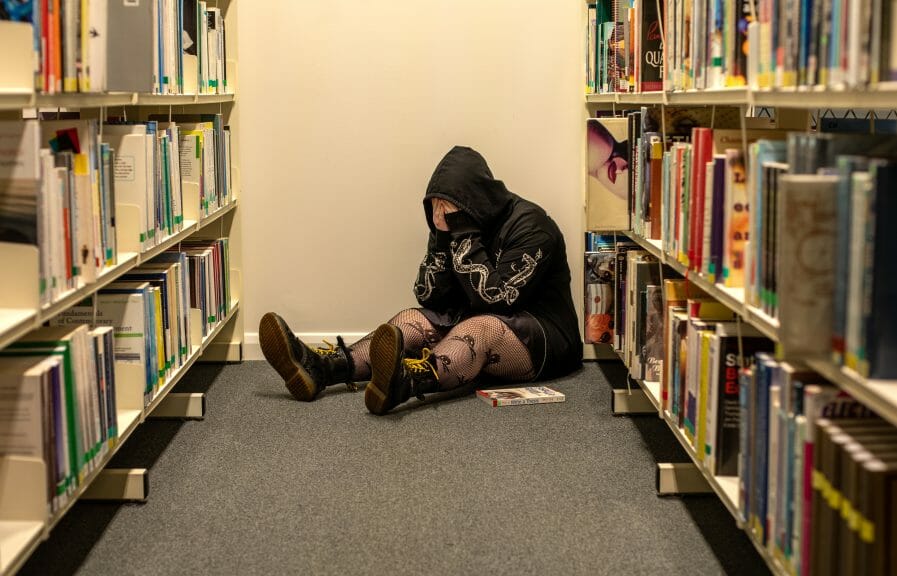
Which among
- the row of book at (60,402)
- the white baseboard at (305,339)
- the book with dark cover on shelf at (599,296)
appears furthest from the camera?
the white baseboard at (305,339)

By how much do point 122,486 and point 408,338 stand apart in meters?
1.32

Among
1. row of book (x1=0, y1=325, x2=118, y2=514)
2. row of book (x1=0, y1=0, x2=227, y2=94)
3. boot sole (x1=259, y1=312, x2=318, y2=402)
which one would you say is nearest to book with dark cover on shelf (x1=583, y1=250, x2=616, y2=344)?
boot sole (x1=259, y1=312, x2=318, y2=402)

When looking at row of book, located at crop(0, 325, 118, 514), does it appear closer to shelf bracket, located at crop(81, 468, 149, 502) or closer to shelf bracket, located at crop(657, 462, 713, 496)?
shelf bracket, located at crop(81, 468, 149, 502)

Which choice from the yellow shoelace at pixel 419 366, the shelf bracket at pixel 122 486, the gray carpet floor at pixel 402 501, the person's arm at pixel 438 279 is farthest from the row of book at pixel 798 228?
the shelf bracket at pixel 122 486

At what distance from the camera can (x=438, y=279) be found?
3.71 m

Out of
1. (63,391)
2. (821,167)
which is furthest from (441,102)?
(821,167)

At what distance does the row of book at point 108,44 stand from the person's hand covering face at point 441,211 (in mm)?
922

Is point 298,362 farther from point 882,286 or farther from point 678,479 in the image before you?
point 882,286

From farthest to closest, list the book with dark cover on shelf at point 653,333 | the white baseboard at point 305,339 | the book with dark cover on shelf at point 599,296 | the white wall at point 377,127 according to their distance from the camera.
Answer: the white baseboard at point 305,339 < the white wall at point 377,127 < the book with dark cover on shelf at point 599,296 < the book with dark cover on shelf at point 653,333

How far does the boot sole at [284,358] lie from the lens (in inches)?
130

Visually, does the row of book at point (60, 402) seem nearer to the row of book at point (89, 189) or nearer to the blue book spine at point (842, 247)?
the row of book at point (89, 189)

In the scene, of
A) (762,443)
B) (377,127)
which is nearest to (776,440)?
(762,443)

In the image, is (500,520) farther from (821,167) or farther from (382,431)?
(821,167)

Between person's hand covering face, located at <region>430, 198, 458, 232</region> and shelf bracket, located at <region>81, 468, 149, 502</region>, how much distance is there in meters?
1.48
